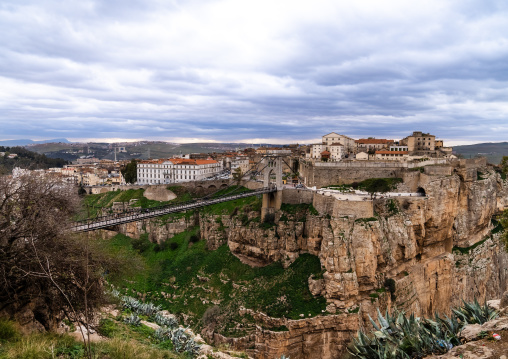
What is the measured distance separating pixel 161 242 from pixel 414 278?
19321 mm

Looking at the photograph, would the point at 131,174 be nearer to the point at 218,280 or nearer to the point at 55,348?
the point at 218,280

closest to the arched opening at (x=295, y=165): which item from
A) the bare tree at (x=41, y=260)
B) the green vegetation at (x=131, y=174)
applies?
the green vegetation at (x=131, y=174)

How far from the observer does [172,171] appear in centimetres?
4569

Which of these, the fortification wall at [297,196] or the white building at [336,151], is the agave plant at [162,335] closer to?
the fortification wall at [297,196]

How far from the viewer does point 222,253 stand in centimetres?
2405

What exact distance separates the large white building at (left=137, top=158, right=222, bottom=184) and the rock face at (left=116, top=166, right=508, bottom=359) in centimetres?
1676

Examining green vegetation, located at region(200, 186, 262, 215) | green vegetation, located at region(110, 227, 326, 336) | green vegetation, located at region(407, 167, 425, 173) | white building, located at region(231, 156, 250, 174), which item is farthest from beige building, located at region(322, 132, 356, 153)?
green vegetation, located at region(110, 227, 326, 336)

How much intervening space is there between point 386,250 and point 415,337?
490 inches

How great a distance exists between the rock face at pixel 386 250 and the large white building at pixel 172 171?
16.8 m

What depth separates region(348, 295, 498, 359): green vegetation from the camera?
639cm

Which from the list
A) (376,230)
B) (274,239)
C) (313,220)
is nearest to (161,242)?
(274,239)

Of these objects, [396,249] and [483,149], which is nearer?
[396,249]

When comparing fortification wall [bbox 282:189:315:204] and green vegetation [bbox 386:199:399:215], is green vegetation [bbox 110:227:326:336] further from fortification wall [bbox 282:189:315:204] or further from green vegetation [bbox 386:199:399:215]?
green vegetation [bbox 386:199:399:215]

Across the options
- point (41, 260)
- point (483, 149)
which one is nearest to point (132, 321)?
point (41, 260)
